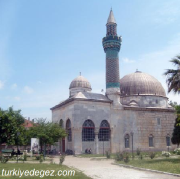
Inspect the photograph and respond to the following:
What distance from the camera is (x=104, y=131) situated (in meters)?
30.5

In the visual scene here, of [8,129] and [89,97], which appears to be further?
[89,97]

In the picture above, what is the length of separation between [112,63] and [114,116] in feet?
22.0

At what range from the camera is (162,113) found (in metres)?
34.4

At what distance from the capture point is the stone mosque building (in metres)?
29.0

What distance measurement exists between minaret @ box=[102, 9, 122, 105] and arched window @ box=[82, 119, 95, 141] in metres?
4.25

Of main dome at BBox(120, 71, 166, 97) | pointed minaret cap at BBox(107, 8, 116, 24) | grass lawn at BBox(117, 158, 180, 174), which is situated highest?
pointed minaret cap at BBox(107, 8, 116, 24)

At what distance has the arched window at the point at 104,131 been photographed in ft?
98.7

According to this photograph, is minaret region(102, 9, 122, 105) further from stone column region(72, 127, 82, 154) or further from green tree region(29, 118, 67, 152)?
green tree region(29, 118, 67, 152)

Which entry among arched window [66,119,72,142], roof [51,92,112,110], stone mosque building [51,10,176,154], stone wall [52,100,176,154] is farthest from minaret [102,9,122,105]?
arched window [66,119,72,142]

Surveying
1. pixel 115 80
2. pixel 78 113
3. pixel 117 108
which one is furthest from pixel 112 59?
pixel 78 113

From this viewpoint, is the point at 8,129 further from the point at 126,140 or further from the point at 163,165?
the point at 126,140

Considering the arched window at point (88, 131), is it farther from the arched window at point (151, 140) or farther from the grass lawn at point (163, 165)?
the grass lawn at point (163, 165)

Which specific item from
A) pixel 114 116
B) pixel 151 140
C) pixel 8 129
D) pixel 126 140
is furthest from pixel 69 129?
pixel 151 140

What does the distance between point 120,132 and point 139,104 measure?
6491 millimetres
